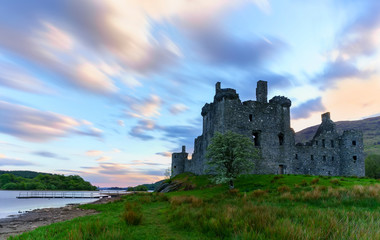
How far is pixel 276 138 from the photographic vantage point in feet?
123

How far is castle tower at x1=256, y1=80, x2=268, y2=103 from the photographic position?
38.9 meters

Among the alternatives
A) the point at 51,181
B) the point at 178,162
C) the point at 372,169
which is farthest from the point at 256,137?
the point at 51,181

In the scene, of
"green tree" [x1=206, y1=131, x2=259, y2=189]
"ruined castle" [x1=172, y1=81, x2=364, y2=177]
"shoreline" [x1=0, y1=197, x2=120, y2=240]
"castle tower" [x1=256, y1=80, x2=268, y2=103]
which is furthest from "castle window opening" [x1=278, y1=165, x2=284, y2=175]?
"shoreline" [x1=0, y1=197, x2=120, y2=240]

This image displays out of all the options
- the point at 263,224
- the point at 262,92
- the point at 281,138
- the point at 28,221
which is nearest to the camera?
the point at 263,224

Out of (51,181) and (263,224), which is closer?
(263,224)

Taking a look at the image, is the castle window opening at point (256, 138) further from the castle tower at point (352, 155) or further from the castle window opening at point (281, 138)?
the castle tower at point (352, 155)

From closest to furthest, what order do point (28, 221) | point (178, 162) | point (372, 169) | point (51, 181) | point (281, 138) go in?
Answer: point (28, 221), point (281, 138), point (178, 162), point (372, 169), point (51, 181)

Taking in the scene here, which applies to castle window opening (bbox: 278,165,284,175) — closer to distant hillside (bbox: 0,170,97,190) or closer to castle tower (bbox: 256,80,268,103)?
castle tower (bbox: 256,80,268,103)

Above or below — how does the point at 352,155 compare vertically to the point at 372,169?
above

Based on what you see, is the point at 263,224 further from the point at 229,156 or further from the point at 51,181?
the point at 51,181

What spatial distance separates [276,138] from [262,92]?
7.89m

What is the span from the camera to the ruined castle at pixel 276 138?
3562cm

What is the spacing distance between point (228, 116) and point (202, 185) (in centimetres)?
1071

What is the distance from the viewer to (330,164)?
4391 centimetres
